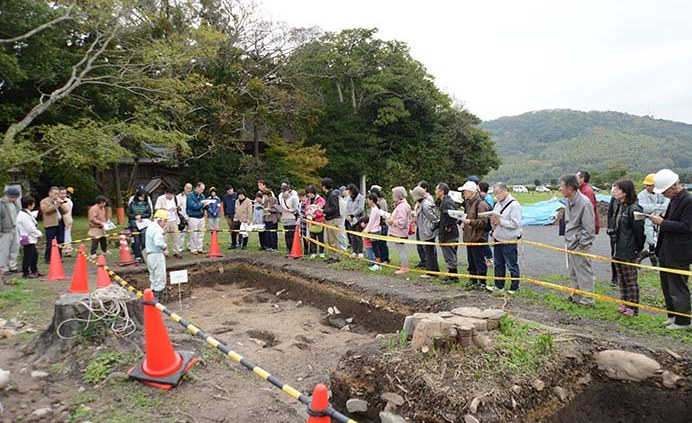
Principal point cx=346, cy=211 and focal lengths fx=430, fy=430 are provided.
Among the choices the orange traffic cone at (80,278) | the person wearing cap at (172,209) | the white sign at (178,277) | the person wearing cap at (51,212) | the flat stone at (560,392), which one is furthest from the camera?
the person wearing cap at (172,209)

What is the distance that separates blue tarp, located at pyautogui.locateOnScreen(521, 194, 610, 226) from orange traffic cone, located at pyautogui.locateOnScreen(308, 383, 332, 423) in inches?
618

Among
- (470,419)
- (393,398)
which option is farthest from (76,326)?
(470,419)

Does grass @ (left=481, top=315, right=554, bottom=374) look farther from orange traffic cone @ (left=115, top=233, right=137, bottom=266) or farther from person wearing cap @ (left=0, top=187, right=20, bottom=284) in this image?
person wearing cap @ (left=0, top=187, right=20, bottom=284)

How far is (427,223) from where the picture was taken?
7.95 meters

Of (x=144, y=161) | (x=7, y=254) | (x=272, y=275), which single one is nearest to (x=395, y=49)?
(x=144, y=161)

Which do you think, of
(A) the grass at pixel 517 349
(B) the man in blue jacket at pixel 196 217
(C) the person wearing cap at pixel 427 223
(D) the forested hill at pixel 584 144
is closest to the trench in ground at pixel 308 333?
(A) the grass at pixel 517 349

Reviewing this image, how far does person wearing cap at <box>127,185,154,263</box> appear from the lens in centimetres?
1004

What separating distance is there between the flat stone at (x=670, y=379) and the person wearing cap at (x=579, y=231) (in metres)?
1.84

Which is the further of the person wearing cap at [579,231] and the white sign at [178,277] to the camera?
the white sign at [178,277]

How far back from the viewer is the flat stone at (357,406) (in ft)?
14.0

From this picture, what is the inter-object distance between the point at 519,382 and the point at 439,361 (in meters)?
0.71

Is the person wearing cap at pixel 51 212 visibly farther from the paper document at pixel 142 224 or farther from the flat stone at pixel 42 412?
the flat stone at pixel 42 412

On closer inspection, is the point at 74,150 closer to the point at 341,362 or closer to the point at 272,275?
the point at 272,275

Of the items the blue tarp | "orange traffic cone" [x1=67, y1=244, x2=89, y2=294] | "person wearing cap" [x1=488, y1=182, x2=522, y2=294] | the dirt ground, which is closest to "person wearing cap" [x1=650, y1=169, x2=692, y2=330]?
the dirt ground
